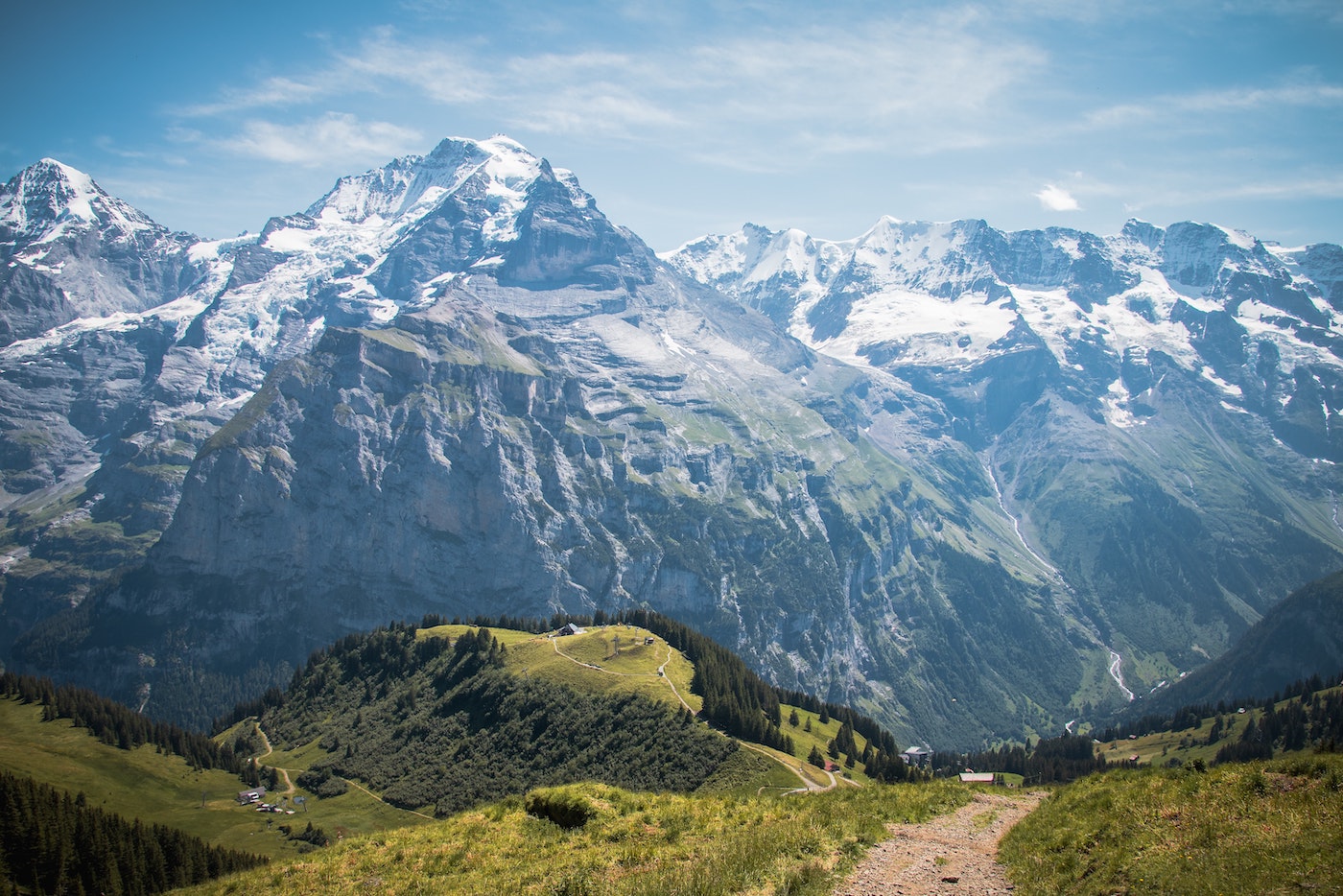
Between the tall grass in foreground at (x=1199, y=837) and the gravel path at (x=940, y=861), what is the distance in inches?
36.4

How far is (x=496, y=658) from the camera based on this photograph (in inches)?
5979

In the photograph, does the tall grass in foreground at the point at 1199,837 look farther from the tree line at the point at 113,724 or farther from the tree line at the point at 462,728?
the tree line at the point at 113,724

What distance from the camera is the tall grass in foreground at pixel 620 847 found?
25.4m

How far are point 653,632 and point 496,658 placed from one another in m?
33.6

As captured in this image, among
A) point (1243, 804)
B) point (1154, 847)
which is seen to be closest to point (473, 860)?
point (1154, 847)

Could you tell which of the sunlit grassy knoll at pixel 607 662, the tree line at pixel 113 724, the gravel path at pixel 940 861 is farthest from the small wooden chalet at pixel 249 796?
the gravel path at pixel 940 861

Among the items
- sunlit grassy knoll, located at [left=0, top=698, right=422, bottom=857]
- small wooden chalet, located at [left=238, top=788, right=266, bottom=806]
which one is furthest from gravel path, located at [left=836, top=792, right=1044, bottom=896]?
small wooden chalet, located at [left=238, top=788, right=266, bottom=806]

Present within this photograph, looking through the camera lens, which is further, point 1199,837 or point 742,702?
point 742,702

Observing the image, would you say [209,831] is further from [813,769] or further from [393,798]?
[813,769]

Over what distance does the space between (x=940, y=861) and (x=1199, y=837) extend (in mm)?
7879

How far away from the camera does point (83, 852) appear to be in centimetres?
8156

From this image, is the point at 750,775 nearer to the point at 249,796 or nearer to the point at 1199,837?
the point at 1199,837

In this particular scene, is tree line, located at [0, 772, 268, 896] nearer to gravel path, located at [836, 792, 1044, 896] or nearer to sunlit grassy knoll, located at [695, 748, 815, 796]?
sunlit grassy knoll, located at [695, 748, 815, 796]

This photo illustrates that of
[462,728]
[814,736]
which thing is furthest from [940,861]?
[462,728]
